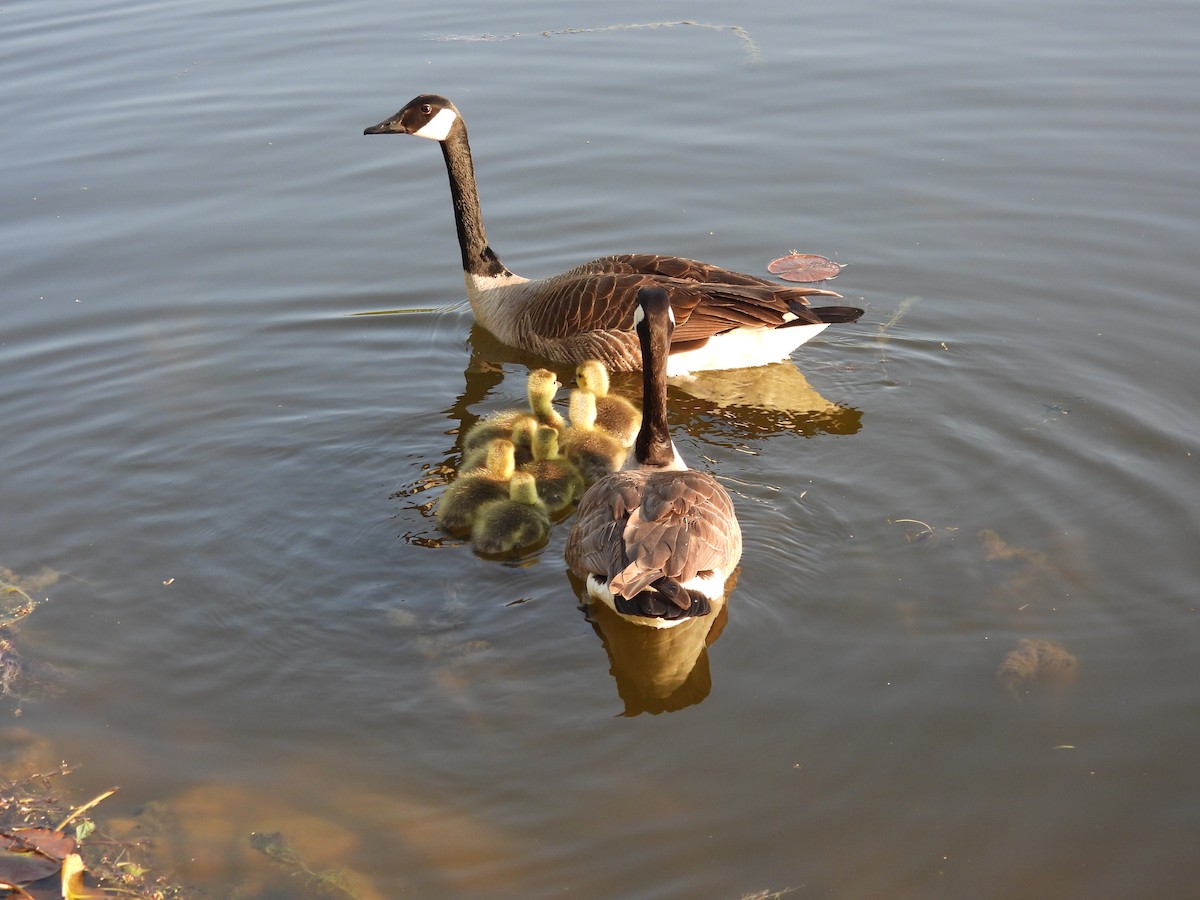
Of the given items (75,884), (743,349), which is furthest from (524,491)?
(75,884)

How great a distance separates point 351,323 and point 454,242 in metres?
1.91

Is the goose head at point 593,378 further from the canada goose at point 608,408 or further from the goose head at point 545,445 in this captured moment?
the goose head at point 545,445

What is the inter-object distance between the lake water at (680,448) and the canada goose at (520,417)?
0.33 m

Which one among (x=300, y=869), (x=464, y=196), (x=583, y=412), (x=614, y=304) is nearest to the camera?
(x=300, y=869)

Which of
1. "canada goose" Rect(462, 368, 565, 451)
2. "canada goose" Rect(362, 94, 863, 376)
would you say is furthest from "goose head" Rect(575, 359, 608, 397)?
"canada goose" Rect(362, 94, 863, 376)

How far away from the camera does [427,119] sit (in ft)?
33.3

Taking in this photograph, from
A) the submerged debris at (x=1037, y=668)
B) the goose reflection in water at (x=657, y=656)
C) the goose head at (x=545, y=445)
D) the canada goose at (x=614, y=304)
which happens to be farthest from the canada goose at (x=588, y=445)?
the submerged debris at (x=1037, y=668)

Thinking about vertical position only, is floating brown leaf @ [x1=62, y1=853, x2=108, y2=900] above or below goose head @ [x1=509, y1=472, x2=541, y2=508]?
below

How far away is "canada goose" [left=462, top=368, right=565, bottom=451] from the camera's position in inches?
301

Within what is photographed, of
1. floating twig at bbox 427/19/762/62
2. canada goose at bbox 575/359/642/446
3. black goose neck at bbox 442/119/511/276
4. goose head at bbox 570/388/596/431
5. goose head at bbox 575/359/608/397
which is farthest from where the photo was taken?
floating twig at bbox 427/19/762/62

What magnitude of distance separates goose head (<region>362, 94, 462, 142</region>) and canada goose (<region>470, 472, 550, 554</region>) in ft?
14.5

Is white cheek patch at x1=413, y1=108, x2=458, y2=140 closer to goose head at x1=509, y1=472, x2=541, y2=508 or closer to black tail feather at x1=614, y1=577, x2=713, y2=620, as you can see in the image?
goose head at x1=509, y1=472, x2=541, y2=508

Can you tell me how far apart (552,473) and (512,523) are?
0.68 m

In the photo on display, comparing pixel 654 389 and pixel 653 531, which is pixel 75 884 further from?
pixel 654 389
